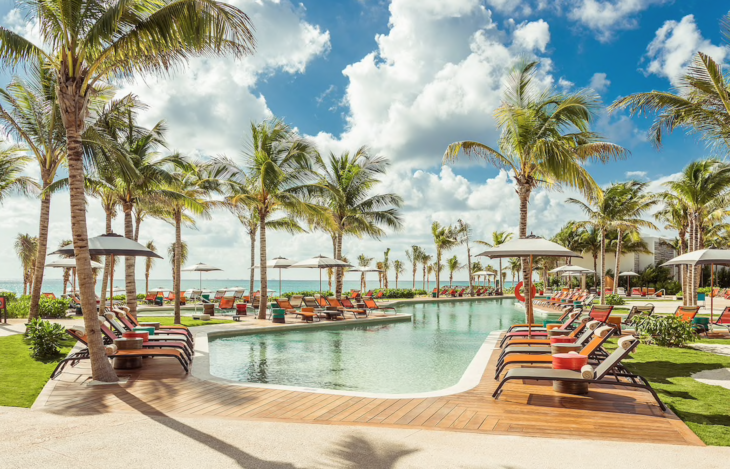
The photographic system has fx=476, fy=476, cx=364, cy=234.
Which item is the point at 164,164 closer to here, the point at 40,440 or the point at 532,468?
the point at 40,440

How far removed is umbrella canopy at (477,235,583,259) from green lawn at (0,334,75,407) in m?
7.57

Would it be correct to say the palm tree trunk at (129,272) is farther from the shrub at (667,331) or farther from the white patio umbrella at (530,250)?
the shrub at (667,331)

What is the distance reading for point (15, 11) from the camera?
760cm

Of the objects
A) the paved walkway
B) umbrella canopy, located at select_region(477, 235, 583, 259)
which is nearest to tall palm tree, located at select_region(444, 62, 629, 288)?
umbrella canopy, located at select_region(477, 235, 583, 259)

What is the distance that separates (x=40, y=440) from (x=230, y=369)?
513 cm

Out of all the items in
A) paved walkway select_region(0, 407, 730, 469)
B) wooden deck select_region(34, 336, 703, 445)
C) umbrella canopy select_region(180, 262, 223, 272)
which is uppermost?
umbrella canopy select_region(180, 262, 223, 272)

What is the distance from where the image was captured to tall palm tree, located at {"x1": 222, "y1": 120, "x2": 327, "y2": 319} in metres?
17.1

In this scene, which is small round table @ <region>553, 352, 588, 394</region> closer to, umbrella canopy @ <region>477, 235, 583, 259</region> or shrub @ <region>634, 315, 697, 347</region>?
umbrella canopy @ <region>477, 235, 583, 259</region>

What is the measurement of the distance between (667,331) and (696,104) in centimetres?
496

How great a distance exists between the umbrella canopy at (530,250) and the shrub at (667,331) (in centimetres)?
340

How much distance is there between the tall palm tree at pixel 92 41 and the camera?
21.3 ft

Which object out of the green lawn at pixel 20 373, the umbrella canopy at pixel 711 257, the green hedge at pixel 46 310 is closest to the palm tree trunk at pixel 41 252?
the green hedge at pixel 46 310

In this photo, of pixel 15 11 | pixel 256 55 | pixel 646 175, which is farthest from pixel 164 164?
pixel 646 175

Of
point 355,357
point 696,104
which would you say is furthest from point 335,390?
point 696,104
